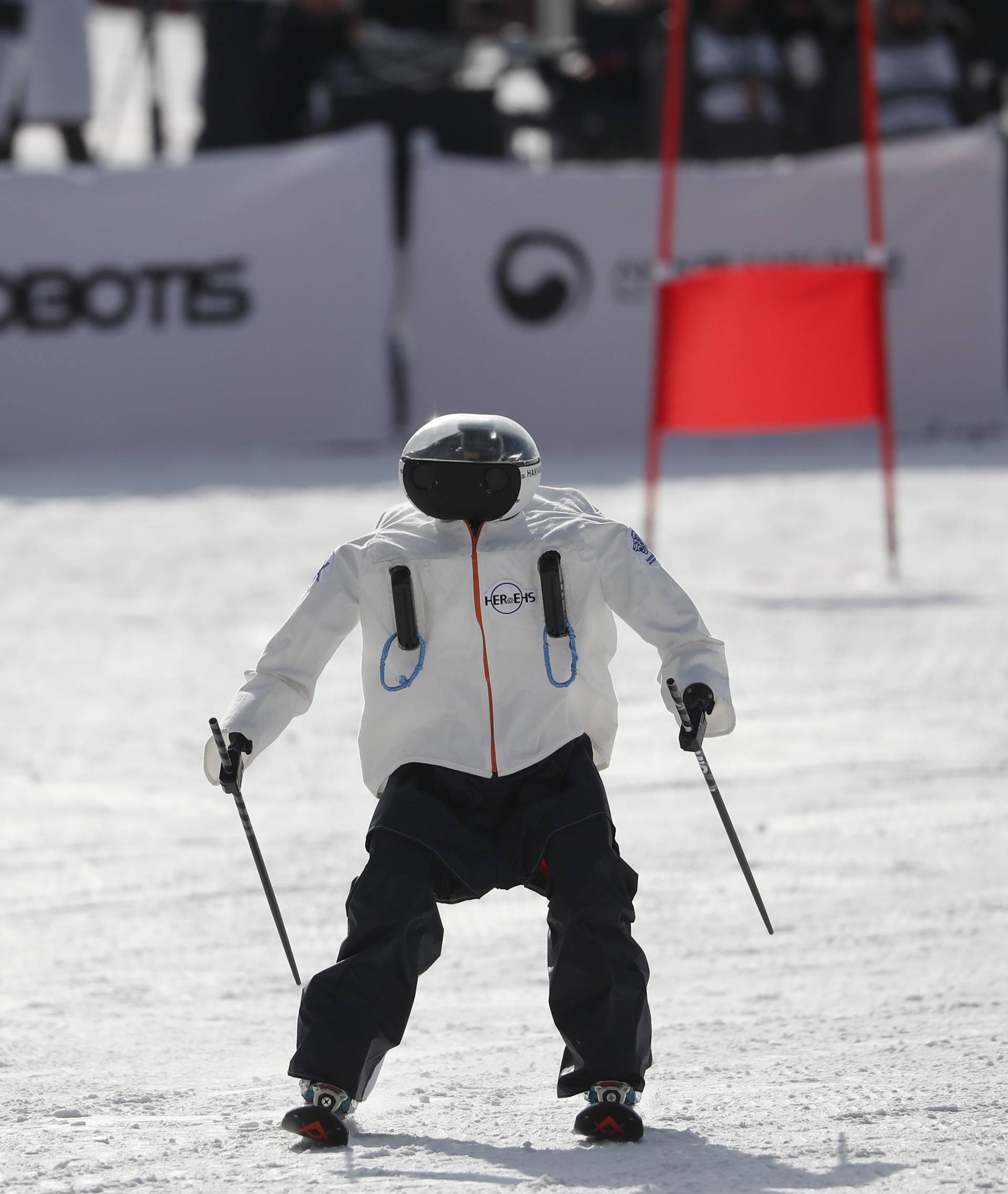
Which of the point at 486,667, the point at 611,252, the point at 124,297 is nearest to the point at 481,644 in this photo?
the point at 486,667

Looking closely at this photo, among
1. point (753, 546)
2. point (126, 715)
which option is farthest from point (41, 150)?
point (126, 715)

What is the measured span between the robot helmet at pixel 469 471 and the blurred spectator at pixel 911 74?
9.73m

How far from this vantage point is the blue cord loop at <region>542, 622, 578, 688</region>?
3.35m

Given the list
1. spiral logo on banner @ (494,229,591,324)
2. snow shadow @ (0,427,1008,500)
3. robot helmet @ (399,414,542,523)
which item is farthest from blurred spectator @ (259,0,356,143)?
robot helmet @ (399,414,542,523)

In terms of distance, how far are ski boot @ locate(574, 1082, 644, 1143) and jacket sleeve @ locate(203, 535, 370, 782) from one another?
31.0 inches

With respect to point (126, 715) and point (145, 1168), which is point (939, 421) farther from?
point (145, 1168)

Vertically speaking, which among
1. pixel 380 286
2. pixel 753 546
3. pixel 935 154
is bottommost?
pixel 753 546

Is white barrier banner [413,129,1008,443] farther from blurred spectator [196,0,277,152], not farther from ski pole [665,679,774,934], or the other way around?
ski pole [665,679,774,934]

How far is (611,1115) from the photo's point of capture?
3.14 m

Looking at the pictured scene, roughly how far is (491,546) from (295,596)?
4.73m

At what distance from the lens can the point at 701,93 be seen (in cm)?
1255

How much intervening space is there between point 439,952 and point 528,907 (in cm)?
134

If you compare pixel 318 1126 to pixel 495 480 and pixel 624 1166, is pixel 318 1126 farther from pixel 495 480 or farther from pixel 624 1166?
pixel 495 480

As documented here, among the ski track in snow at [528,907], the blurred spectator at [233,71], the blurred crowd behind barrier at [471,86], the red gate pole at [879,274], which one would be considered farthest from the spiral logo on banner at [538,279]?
the red gate pole at [879,274]
